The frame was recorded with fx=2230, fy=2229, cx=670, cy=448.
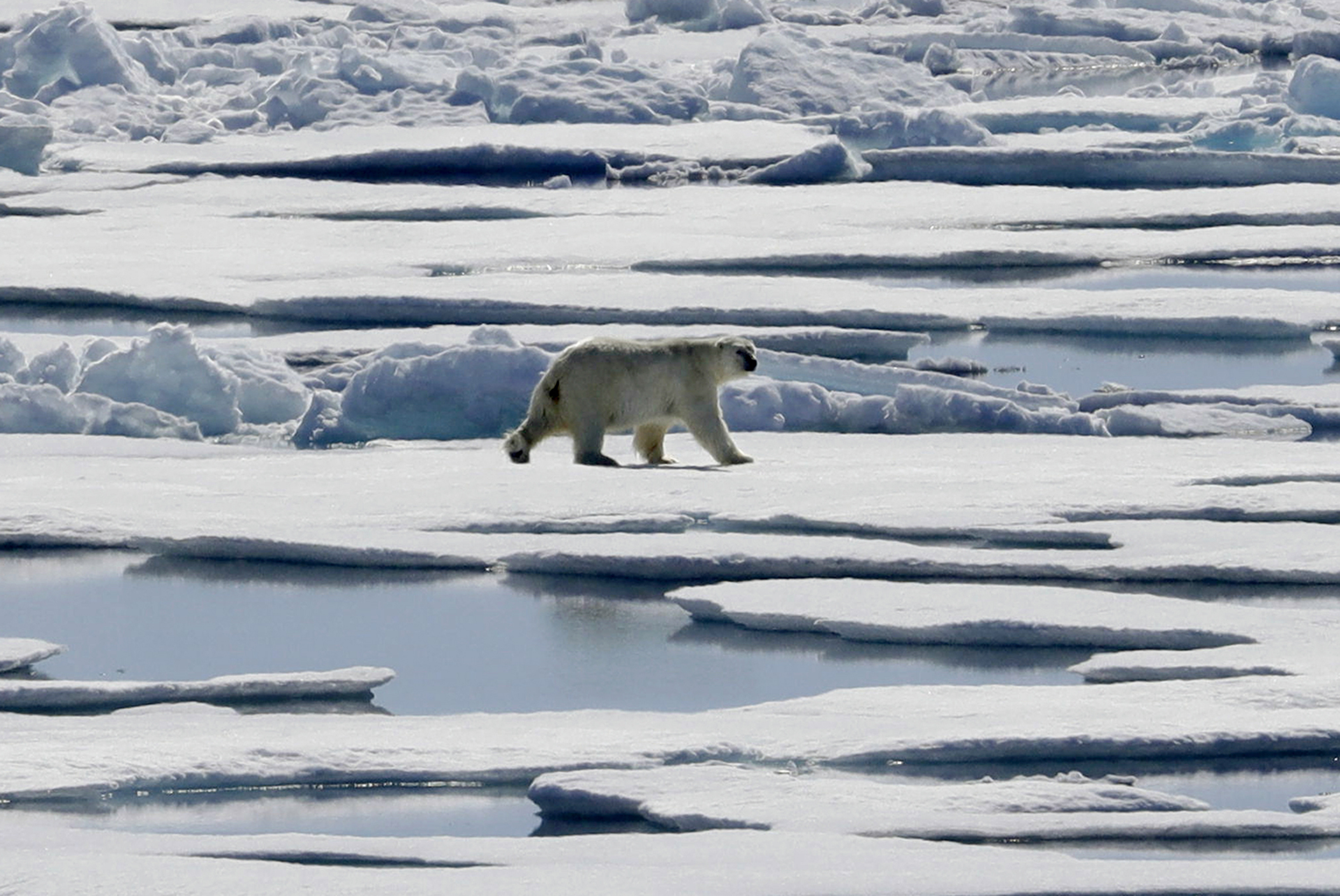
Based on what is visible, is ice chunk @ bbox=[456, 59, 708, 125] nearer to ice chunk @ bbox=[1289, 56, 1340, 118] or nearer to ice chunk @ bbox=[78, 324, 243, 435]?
ice chunk @ bbox=[1289, 56, 1340, 118]

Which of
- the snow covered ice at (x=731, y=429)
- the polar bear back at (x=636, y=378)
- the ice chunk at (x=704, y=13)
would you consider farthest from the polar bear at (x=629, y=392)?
the ice chunk at (x=704, y=13)

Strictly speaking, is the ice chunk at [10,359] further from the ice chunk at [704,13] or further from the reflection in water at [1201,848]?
the ice chunk at [704,13]

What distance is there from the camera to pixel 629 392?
6066mm

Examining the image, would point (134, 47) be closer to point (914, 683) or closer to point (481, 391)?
point (481, 391)

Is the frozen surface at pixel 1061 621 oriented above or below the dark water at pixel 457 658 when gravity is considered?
above

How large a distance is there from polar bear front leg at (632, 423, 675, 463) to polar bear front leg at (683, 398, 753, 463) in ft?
0.29

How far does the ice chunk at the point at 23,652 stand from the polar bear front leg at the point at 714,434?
2199 mm

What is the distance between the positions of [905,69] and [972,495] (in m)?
12.0

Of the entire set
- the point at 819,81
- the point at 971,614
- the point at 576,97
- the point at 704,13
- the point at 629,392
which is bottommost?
the point at 971,614

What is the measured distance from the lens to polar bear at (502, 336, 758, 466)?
604cm

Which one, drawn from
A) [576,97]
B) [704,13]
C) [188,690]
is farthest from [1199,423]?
[704,13]

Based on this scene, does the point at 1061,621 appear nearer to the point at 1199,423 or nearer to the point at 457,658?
the point at 457,658

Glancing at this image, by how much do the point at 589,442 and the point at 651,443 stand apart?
24cm

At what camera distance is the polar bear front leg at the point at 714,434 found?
6125 mm
